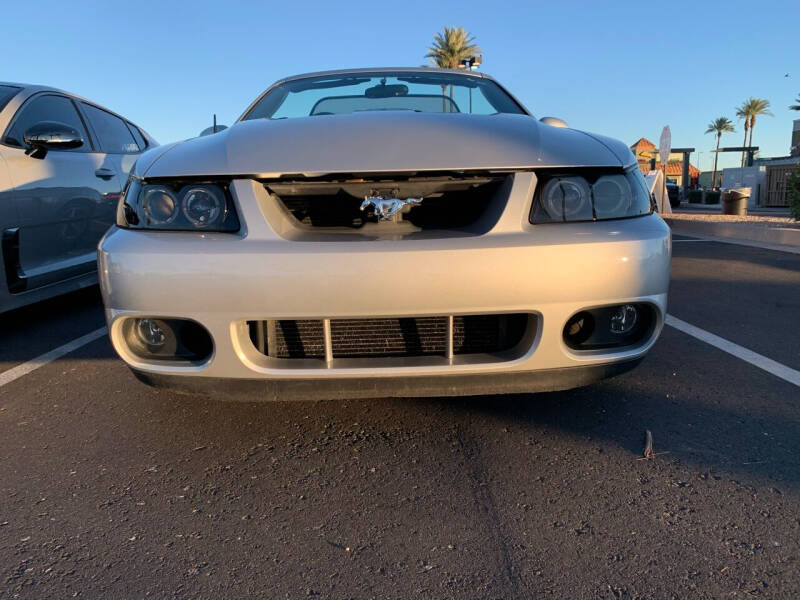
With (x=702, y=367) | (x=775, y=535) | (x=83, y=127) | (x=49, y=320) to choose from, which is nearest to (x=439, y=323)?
(x=775, y=535)

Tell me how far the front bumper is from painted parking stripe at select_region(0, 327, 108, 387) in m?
1.45

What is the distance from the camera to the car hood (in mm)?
1938

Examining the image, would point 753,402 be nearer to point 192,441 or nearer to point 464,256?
point 464,256

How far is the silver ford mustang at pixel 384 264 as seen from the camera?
5.98ft

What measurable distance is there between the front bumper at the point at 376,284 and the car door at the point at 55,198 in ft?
6.71

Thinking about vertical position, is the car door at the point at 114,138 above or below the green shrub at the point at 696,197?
above

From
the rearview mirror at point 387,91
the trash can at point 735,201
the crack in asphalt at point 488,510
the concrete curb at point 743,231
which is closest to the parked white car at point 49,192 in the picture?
the rearview mirror at point 387,91

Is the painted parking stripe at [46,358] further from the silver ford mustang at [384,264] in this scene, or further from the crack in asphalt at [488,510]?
the crack in asphalt at [488,510]

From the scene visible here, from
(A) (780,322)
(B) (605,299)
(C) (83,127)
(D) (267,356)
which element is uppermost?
(C) (83,127)

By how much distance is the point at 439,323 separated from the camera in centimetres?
196

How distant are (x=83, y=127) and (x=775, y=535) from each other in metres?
4.94

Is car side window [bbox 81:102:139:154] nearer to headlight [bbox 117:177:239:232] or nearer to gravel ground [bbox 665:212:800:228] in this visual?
headlight [bbox 117:177:239:232]

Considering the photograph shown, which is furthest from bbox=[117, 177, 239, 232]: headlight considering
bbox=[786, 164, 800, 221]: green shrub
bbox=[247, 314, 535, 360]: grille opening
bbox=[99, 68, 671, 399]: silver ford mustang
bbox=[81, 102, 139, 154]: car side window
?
bbox=[786, 164, 800, 221]: green shrub

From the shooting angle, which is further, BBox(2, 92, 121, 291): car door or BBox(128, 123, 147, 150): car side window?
BBox(128, 123, 147, 150): car side window
